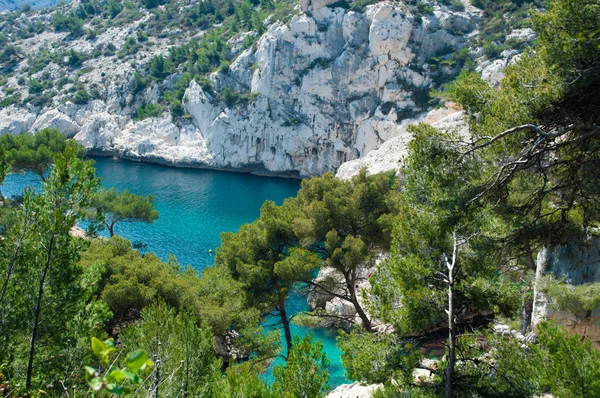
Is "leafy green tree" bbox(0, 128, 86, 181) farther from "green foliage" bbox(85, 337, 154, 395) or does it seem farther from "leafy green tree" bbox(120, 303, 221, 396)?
"green foliage" bbox(85, 337, 154, 395)

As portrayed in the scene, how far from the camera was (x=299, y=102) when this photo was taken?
43.1 metres

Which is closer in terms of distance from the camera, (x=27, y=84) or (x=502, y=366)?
(x=502, y=366)

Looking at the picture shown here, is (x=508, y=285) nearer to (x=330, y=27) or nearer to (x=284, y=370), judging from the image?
(x=284, y=370)

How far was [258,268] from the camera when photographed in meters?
11.6

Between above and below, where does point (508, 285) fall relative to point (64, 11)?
above

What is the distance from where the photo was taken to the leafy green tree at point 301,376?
4.63 m

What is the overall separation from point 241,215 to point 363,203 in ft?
59.2

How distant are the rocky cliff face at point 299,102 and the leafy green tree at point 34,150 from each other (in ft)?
66.5

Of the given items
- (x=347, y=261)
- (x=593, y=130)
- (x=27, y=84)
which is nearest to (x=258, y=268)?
(x=347, y=261)

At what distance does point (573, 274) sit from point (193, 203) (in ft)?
90.3

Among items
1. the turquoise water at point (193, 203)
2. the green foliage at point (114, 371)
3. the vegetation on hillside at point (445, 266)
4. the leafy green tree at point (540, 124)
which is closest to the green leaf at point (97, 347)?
the green foliage at point (114, 371)

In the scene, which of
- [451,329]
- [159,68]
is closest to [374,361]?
[451,329]

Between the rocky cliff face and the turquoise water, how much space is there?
8.63 ft

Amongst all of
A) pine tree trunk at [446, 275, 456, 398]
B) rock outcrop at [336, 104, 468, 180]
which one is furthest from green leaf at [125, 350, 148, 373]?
rock outcrop at [336, 104, 468, 180]
